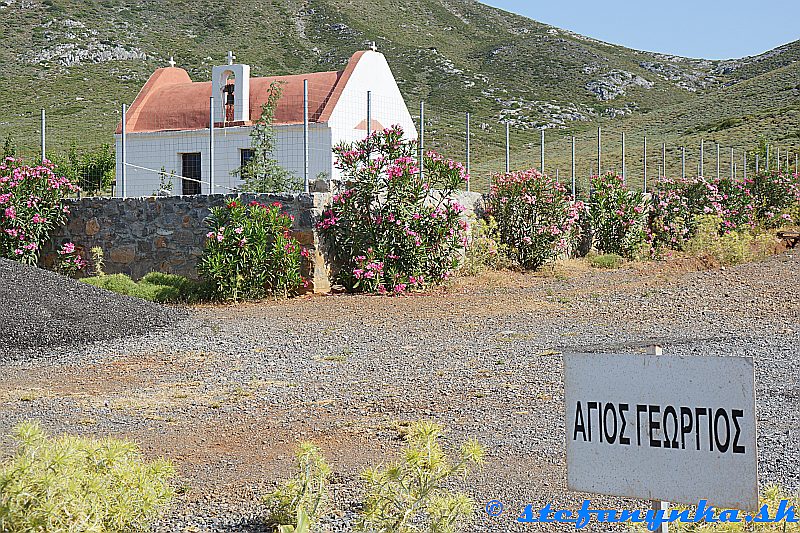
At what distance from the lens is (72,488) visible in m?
2.71

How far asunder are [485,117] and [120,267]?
36.1 metres

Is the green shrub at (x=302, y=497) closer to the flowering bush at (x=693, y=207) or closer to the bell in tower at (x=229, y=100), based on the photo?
the flowering bush at (x=693, y=207)

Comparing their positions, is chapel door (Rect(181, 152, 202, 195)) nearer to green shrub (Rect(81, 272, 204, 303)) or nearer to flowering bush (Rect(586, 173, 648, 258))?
green shrub (Rect(81, 272, 204, 303))

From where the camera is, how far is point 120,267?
43.7 ft

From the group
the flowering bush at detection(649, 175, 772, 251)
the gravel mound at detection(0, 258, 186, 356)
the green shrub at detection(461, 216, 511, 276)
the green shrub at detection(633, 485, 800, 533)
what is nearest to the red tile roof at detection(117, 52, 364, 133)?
the green shrub at detection(461, 216, 511, 276)

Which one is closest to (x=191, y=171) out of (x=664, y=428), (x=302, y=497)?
(x=302, y=497)

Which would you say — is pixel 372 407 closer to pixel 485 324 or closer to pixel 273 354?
pixel 273 354

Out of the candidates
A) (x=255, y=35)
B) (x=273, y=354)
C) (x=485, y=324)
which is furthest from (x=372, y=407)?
(x=255, y=35)

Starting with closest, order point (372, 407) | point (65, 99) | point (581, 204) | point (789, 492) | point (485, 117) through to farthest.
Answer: point (789, 492), point (372, 407), point (581, 204), point (65, 99), point (485, 117)

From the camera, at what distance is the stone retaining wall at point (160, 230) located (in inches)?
476

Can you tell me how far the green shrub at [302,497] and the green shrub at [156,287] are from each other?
26.2 ft

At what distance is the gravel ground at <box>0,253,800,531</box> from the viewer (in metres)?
4.19

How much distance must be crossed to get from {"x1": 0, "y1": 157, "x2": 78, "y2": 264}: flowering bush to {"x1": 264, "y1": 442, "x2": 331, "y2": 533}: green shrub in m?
10.8

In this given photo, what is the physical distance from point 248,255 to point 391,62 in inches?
1776
